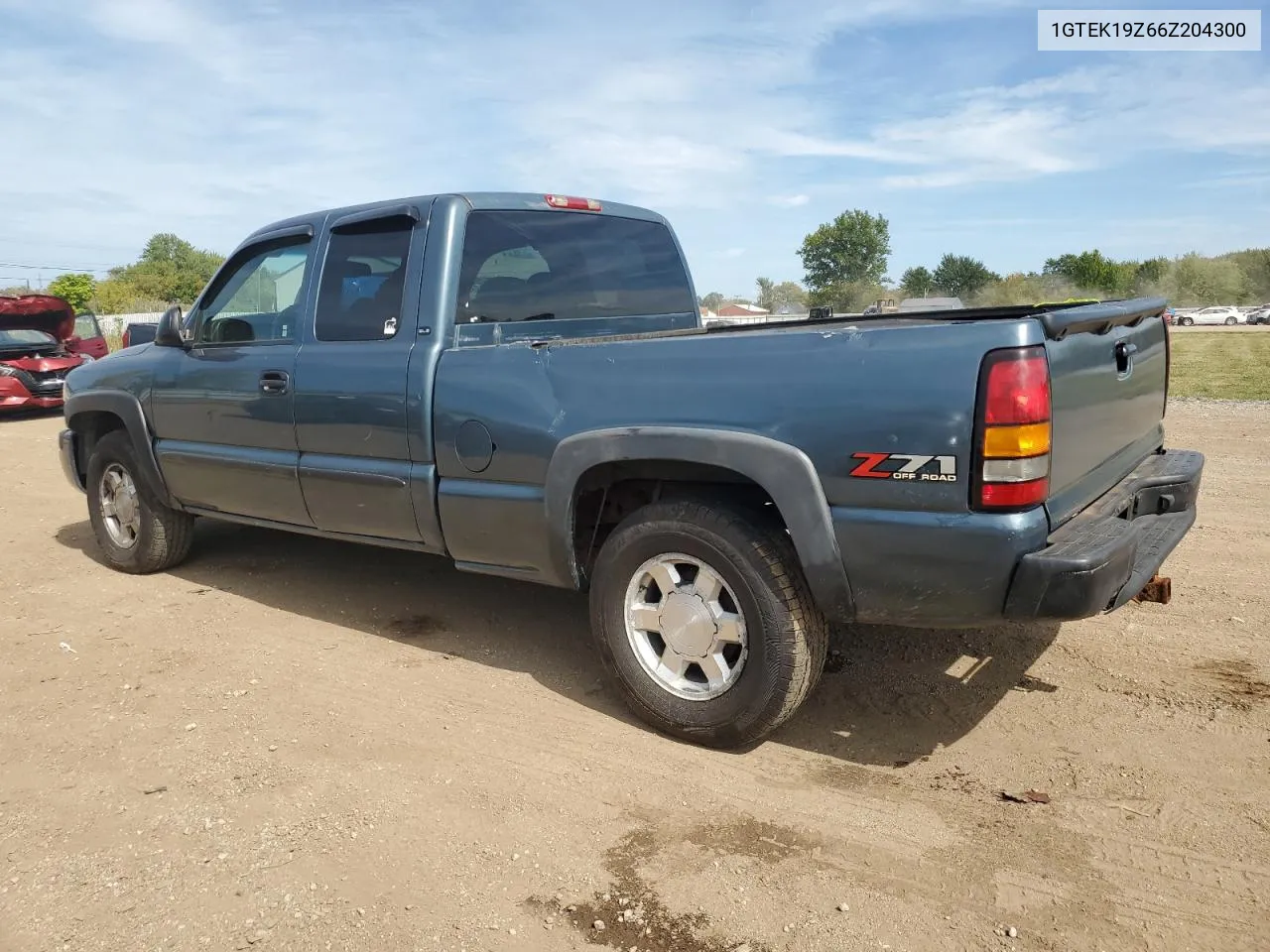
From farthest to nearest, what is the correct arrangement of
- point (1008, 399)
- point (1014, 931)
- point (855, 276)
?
point (855, 276) → point (1008, 399) → point (1014, 931)

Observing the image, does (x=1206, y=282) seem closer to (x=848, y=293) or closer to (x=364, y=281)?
(x=848, y=293)

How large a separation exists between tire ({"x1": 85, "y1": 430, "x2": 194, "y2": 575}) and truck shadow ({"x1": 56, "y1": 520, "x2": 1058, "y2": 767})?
229 millimetres

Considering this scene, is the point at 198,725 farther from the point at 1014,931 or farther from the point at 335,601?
the point at 1014,931

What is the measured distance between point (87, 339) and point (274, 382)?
15043mm

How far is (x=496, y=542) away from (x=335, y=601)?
1.80 m

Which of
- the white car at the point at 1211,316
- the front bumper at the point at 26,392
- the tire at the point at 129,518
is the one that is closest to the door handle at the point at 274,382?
the tire at the point at 129,518

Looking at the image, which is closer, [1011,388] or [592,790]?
[1011,388]

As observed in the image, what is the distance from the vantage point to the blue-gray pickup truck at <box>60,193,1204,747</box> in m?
2.77

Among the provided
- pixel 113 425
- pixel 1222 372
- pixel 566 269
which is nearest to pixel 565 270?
pixel 566 269

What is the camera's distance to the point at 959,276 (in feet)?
296

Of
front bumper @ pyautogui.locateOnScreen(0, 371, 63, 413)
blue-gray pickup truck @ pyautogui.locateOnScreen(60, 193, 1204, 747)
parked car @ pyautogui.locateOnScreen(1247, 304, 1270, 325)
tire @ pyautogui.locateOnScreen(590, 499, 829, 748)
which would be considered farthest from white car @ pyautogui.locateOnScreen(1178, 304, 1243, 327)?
tire @ pyautogui.locateOnScreen(590, 499, 829, 748)

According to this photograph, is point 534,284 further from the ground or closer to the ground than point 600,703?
further from the ground

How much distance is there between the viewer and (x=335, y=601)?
522cm

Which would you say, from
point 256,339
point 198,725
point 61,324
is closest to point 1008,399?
point 198,725
